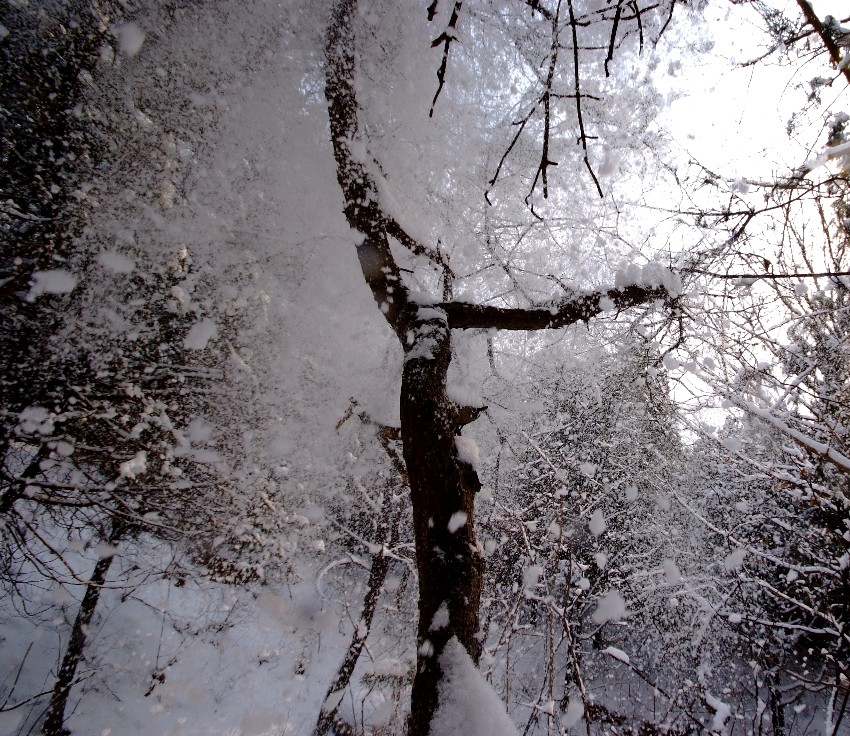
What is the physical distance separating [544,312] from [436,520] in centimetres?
129

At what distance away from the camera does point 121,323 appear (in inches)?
136

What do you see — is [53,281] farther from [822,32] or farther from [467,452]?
[822,32]

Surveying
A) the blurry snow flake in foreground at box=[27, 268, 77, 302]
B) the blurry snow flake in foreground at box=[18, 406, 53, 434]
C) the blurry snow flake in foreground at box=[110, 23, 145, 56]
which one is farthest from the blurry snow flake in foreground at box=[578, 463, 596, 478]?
the blurry snow flake in foreground at box=[110, 23, 145, 56]

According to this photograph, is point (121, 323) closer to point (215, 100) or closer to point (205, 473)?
point (205, 473)

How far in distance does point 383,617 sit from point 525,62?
35.3 ft

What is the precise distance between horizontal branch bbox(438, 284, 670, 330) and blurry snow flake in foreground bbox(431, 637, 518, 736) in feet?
4.87

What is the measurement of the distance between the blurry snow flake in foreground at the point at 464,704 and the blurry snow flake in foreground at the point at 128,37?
373 centimetres

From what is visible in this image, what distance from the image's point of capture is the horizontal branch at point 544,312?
7.26 ft

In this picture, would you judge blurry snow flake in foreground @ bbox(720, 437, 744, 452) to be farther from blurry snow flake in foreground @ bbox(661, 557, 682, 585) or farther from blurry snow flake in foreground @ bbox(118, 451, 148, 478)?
blurry snow flake in foreground @ bbox(661, 557, 682, 585)

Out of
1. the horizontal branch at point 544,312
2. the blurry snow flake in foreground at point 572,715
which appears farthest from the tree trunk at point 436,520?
the blurry snow flake in foreground at point 572,715

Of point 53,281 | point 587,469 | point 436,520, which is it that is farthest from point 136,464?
point 587,469

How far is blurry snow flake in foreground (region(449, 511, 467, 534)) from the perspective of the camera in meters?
1.42

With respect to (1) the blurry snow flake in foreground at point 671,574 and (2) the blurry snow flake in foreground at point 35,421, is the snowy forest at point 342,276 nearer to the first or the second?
(2) the blurry snow flake in foreground at point 35,421

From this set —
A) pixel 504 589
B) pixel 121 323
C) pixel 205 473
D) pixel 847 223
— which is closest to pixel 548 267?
pixel 847 223
